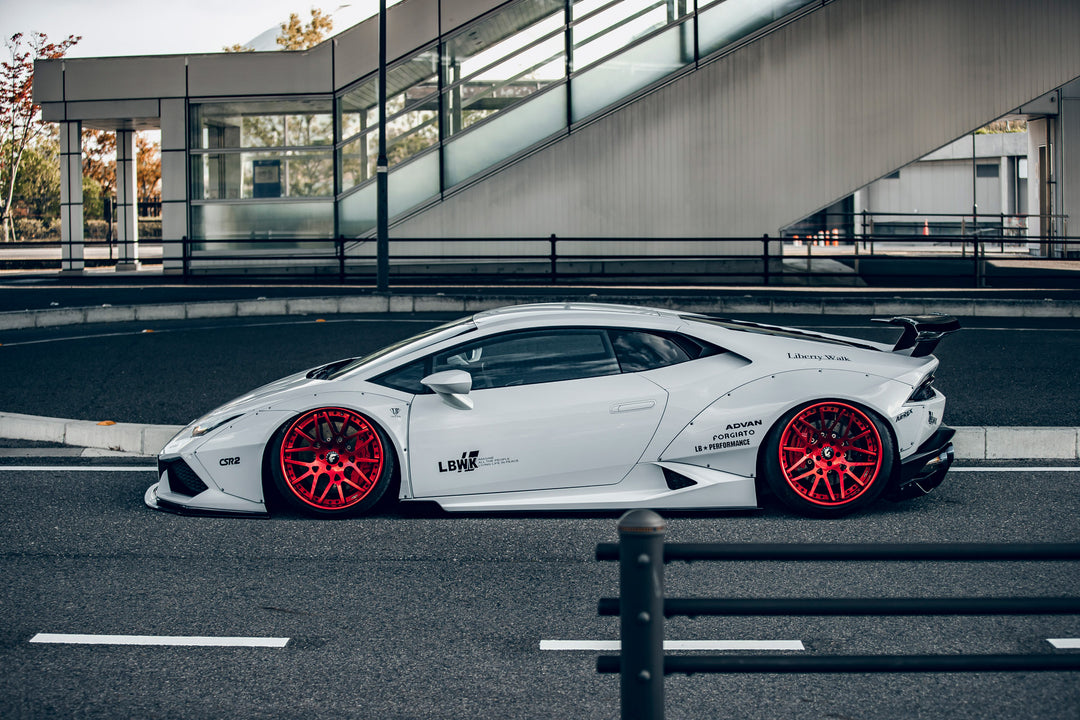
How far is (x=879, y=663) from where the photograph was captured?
9.57ft

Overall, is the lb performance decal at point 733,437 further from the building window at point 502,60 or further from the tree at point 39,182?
the tree at point 39,182

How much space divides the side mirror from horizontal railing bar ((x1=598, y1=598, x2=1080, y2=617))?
3.64 metres

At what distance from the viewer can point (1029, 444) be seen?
8.47 meters

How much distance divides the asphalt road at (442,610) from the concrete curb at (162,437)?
2.44ft

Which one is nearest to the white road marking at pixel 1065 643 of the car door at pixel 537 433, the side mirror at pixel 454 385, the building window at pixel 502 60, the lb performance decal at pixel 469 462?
the car door at pixel 537 433

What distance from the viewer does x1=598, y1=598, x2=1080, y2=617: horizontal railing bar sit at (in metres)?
2.90

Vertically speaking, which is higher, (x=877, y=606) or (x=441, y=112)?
(x=441, y=112)

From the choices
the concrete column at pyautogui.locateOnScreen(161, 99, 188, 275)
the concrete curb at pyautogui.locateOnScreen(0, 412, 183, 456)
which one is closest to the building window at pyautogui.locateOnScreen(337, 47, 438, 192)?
the concrete column at pyautogui.locateOnScreen(161, 99, 188, 275)

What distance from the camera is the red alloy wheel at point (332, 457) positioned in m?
6.70

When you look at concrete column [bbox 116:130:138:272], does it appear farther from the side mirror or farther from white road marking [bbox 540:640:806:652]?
white road marking [bbox 540:640:806:652]

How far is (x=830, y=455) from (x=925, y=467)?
576mm

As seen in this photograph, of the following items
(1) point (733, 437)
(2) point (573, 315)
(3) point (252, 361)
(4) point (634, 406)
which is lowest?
(1) point (733, 437)

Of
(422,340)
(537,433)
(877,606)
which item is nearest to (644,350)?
(537,433)

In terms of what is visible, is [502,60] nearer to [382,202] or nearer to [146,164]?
[382,202]
